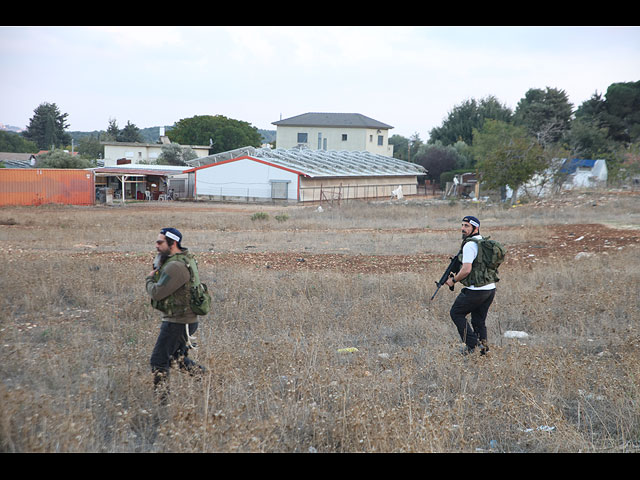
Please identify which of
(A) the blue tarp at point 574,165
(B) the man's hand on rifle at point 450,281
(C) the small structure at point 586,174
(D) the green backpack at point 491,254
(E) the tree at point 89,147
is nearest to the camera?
(D) the green backpack at point 491,254

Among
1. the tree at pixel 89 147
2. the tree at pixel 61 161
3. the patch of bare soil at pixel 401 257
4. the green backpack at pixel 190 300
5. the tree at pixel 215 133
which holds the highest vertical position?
the tree at pixel 215 133

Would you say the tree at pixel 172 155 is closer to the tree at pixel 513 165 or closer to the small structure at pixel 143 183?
the small structure at pixel 143 183

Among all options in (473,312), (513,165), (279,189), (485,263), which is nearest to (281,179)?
(279,189)

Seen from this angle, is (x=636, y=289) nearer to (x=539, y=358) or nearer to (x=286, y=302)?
(x=539, y=358)

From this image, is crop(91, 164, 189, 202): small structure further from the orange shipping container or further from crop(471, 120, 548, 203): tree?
crop(471, 120, 548, 203): tree

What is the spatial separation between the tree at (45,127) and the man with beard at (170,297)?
4151 inches

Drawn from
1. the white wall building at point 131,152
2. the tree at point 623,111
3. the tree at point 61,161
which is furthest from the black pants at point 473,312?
the white wall building at point 131,152

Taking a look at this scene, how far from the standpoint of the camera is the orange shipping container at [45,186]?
34.7 meters

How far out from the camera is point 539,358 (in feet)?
18.3

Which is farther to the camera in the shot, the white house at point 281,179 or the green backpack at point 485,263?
the white house at point 281,179

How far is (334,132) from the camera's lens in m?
74.1
